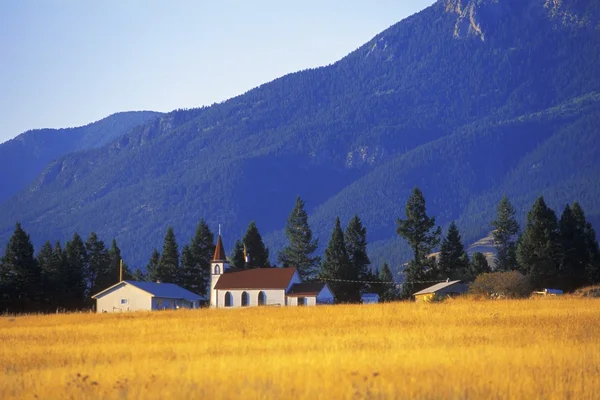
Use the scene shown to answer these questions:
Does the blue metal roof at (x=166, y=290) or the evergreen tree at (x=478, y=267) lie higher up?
the evergreen tree at (x=478, y=267)

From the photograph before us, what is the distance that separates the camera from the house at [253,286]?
357ft

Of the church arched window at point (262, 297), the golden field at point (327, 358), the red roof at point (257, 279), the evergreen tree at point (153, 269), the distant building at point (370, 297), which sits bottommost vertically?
the golden field at point (327, 358)

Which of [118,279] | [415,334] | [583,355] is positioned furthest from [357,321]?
[118,279]

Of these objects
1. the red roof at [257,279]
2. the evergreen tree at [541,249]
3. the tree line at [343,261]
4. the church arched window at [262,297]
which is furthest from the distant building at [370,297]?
the evergreen tree at [541,249]

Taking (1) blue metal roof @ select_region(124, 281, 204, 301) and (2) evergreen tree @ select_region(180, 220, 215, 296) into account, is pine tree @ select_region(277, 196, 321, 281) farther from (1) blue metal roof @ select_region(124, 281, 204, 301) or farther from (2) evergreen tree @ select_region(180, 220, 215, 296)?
(1) blue metal roof @ select_region(124, 281, 204, 301)

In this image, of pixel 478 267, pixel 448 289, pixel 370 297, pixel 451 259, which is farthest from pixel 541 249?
pixel 370 297

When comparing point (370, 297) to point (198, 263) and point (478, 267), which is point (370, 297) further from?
A: point (198, 263)

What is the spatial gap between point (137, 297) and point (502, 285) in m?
41.0

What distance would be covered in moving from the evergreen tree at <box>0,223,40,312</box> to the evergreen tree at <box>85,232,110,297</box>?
18789 millimetres

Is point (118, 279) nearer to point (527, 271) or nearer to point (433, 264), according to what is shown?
point (433, 264)

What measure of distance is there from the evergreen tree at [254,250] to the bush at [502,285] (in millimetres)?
46773

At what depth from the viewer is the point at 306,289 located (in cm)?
10606

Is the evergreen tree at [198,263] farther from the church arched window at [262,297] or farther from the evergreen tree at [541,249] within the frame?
the evergreen tree at [541,249]

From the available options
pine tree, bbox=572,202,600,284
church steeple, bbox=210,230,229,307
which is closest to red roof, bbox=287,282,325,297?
church steeple, bbox=210,230,229,307
